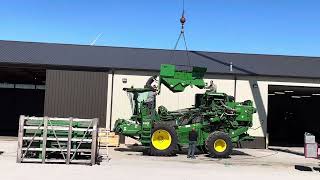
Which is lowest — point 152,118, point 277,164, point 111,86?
point 277,164

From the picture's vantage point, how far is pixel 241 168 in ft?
61.7

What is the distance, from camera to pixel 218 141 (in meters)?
23.3

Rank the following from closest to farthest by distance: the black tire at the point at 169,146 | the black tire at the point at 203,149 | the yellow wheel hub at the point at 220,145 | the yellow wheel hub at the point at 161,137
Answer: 1. the black tire at the point at 169,146
2. the yellow wheel hub at the point at 161,137
3. the yellow wheel hub at the point at 220,145
4. the black tire at the point at 203,149

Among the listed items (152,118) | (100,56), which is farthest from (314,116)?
(152,118)

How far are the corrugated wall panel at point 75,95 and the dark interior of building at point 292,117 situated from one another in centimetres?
1810

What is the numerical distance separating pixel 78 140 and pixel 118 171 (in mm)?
3053

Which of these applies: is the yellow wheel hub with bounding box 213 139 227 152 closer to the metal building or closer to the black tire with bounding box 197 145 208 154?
the black tire with bounding box 197 145 208 154

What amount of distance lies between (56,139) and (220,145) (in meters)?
8.16

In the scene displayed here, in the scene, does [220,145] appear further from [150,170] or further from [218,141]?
[150,170]

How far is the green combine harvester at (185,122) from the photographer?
2292 centimetres

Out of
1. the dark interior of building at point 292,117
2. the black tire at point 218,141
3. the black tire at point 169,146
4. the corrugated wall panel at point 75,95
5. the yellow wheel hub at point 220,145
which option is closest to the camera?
the black tire at point 169,146

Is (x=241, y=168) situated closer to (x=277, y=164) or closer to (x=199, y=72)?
(x=277, y=164)

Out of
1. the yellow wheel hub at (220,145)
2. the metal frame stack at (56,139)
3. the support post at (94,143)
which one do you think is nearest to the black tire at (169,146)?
the yellow wheel hub at (220,145)

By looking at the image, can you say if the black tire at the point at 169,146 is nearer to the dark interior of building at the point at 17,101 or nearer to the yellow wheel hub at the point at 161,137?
the yellow wheel hub at the point at 161,137
